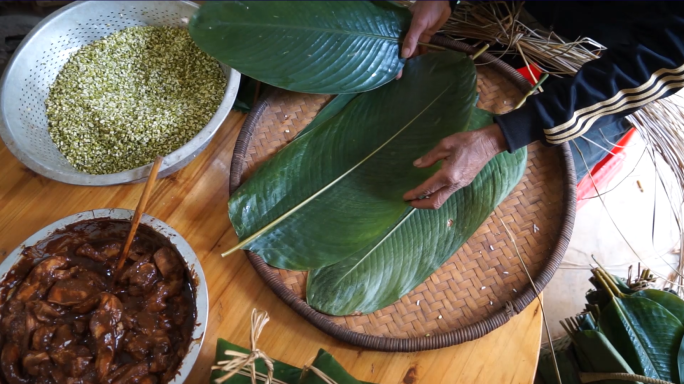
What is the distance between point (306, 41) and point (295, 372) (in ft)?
2.41

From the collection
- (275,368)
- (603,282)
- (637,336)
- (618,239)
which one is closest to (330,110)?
(275,368)

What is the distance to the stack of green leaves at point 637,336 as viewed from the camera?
1106mm

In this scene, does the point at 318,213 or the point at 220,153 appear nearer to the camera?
the point at 318,213

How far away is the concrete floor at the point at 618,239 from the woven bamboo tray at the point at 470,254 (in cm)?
90

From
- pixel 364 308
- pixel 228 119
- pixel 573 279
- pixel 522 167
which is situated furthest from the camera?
pixel 573 279

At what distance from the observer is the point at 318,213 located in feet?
3.36

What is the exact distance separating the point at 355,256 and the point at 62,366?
1.95 ft

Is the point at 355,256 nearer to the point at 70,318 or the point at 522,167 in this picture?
the point at 522,167

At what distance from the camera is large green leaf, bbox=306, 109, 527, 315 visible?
96cm

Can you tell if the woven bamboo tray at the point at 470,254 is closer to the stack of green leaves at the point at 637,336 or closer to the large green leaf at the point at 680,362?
the stack of green leaves at the point at 637,336

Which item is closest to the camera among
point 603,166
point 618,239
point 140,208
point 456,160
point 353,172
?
point 140,208

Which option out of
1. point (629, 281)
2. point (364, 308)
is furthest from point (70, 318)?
point (629, 281)

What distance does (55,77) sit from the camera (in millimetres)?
1112

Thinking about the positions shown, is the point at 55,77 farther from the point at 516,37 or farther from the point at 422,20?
the point at 516,37
